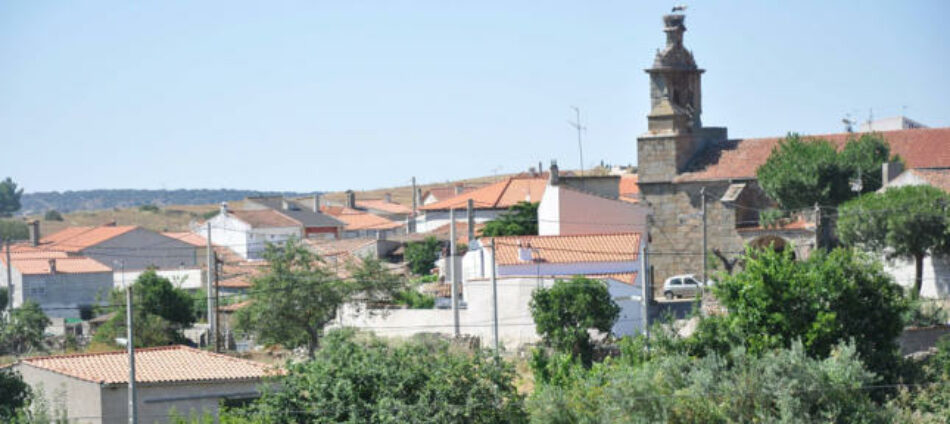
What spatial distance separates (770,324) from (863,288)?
2181 mm

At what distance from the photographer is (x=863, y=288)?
1052 inches

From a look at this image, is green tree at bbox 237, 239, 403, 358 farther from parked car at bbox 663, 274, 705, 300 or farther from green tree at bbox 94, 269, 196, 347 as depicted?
parked car at bbox 663, 274, 705, 300

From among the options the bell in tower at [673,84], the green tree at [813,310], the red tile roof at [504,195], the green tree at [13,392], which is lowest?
the green tree at [13,392]

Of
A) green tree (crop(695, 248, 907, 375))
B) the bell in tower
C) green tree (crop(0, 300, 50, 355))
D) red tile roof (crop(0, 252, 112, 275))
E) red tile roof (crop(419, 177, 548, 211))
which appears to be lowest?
green tree (crop(0, 300, 50, 355))

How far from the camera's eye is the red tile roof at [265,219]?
3317 inches

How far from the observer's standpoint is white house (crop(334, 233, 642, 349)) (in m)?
39.0

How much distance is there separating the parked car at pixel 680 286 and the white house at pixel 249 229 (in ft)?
123

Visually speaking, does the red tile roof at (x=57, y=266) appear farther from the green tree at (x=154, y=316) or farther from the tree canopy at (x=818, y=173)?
the tree canopy at (x=818, y=173)

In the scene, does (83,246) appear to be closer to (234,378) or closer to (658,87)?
(658,87)

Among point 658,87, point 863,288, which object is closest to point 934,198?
point 863,288

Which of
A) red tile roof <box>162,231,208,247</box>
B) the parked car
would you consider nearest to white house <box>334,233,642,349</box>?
the parked car

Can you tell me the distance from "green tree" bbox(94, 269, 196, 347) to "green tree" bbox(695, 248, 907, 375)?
21.5 meters

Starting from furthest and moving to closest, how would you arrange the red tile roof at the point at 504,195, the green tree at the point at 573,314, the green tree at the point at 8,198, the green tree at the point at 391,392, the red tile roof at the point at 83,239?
the green tree at the point at 8,198 < the red tile roof at the point at 83,239 < the red tile roof at the point at 504,195 < the green tree at the point at 573,314 < the green tree at the point at 391,392

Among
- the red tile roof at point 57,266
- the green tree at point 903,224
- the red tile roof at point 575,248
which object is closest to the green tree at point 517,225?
the red tile roof at point 575,248
